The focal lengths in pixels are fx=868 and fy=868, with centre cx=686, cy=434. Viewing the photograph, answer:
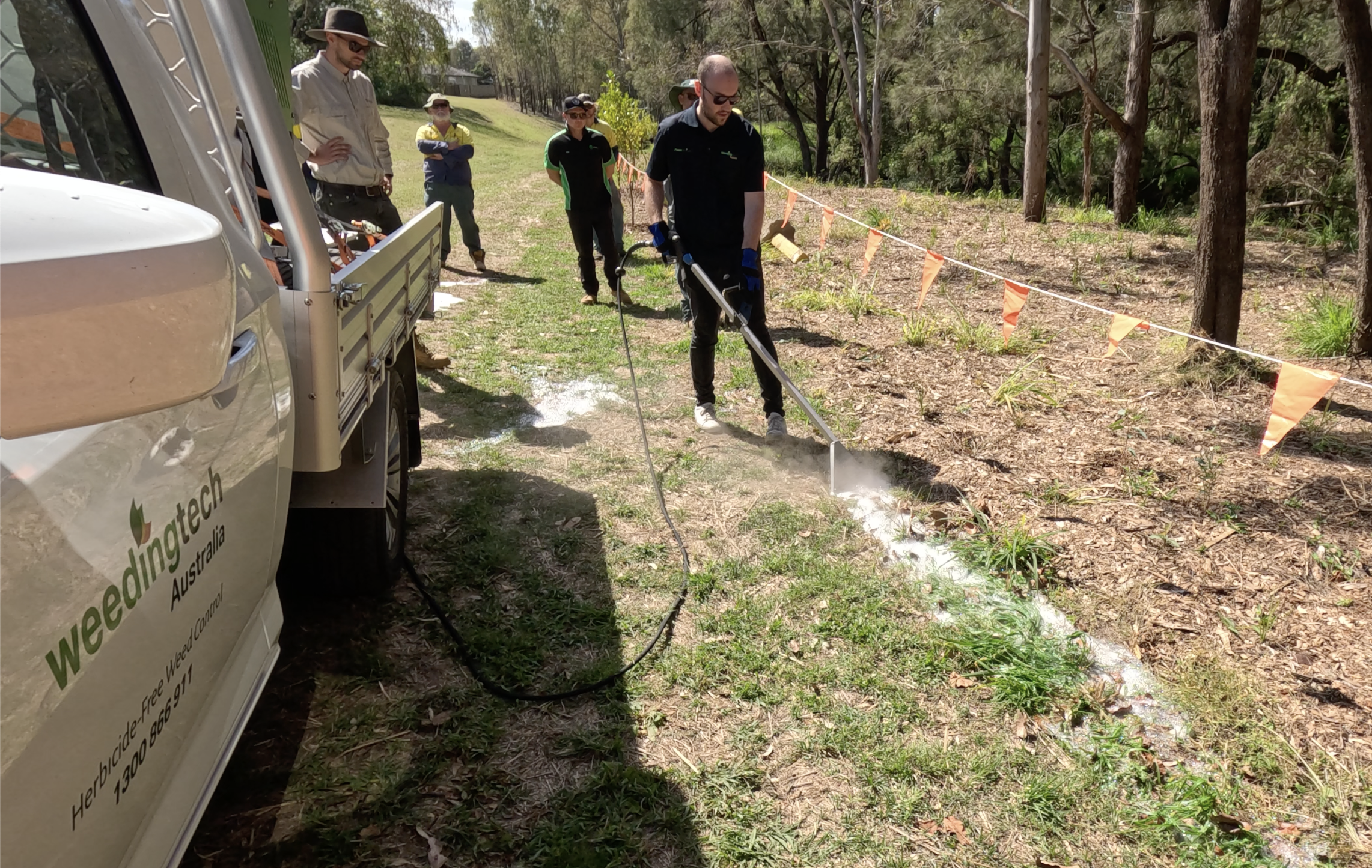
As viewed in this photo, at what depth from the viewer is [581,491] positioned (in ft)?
15.0

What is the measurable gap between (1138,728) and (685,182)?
138 inches

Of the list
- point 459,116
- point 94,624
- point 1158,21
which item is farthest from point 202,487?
point 459,116

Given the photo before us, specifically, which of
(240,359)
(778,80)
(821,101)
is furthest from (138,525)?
(821,101)

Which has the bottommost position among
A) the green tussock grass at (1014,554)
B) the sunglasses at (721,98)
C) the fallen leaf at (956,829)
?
the fallen leaf at (956,829)

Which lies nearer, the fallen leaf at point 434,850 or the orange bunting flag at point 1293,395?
the fallen leaf at point 434,850

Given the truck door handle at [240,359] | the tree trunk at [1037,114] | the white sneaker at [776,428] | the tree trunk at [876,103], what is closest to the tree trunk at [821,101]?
the tree trunk at [876,103]

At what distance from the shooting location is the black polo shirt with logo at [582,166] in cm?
844

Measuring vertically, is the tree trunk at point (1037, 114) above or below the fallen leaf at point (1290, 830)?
above

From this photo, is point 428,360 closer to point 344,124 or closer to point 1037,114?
point 344,124

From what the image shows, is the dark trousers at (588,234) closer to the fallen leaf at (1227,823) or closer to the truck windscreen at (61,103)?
the truck windscreen at (61,103)

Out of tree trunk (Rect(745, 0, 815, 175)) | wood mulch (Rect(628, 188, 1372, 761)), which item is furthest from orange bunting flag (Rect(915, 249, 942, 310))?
tree trunk (Rect(745, 0, 815, 175))

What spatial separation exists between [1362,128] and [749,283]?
165 inches

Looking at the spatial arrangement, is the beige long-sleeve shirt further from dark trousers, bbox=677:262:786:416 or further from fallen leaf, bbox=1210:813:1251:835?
fallen leaf, bbox=1210:813:1251:835

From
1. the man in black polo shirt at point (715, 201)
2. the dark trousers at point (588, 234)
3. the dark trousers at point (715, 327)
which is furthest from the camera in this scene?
the dark trousers at point (588, 234)
